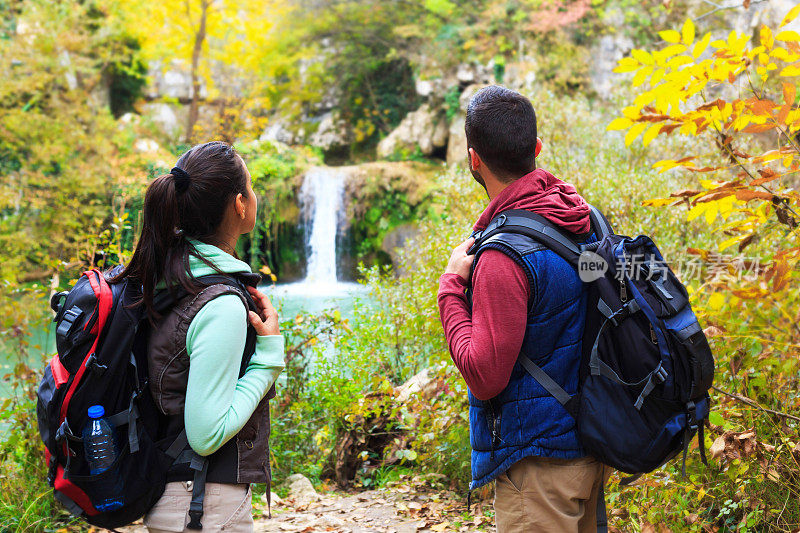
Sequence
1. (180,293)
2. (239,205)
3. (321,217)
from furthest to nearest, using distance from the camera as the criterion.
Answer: (321,217), (239,205), (180,293)

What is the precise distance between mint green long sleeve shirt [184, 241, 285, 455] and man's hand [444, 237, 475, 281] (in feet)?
1.76

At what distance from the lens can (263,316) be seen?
1.61 metres

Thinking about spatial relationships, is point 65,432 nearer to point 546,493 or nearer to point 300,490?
point 546,493

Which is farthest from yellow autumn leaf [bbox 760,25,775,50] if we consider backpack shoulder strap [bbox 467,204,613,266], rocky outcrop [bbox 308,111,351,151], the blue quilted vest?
rocky outcrop [bbox 308,111,351,151]

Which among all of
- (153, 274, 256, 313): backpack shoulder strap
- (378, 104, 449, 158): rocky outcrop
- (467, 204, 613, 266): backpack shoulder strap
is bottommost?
(153, 274, 256, 313): backpack shoulder strap

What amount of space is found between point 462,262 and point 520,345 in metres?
0.28

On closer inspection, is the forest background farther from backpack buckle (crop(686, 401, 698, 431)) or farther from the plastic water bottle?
the plastic water bottle

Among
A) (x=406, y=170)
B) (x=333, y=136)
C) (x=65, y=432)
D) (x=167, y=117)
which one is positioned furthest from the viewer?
(x=167, y=117)

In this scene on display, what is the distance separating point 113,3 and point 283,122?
5.56 m

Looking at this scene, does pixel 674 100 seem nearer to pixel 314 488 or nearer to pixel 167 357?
pixel 167 357

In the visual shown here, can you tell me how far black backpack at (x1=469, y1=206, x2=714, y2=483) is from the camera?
143 centimetres

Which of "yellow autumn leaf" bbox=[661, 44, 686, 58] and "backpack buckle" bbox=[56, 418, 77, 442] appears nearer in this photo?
"backpack buckle" bbox=[56, 418, 77, 442]

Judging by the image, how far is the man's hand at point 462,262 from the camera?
160 centimetres

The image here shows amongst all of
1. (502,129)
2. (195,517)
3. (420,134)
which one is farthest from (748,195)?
(420,134)
